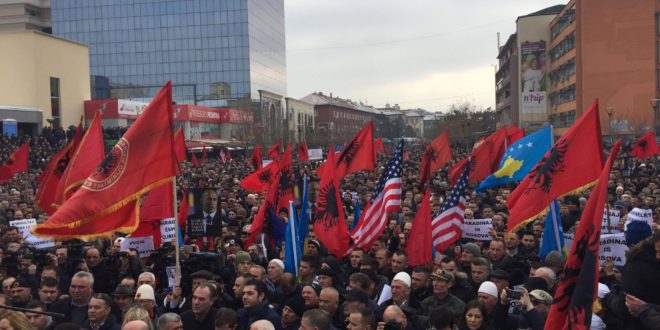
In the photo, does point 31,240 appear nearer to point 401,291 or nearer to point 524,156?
point 401,291

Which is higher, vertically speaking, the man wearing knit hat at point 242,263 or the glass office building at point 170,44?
the glass office building at point 170,44

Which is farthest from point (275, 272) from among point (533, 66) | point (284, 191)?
point (533, 66)

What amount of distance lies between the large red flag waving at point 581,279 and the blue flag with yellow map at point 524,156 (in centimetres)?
733

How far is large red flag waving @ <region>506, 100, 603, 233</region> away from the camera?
835cm

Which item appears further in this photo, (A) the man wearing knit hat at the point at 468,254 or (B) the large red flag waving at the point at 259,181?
(B) the large red flag waving at the point at 259,181

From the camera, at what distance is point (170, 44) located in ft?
293

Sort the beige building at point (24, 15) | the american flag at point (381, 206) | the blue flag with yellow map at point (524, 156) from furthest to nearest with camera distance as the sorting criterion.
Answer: the beige building at point (24, 15)
the blue flag with yellow map at point (524, 156)
the american flag at point (381, 206)

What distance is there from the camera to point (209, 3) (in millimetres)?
88062

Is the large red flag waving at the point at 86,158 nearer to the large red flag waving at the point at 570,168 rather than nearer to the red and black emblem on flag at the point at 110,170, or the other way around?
the red and black emblem on flag at the point at 110,170

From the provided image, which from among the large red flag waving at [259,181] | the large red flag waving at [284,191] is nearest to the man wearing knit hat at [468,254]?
the large red flag waving at [284,191]

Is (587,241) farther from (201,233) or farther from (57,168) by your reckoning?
(57,168)

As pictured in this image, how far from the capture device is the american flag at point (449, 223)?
9.96m

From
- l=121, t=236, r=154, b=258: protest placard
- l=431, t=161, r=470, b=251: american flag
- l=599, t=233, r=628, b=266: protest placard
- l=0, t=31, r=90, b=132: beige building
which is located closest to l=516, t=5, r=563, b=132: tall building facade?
l=0, t=31, r=90, b=132: beige building

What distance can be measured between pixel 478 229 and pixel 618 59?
5297cm
